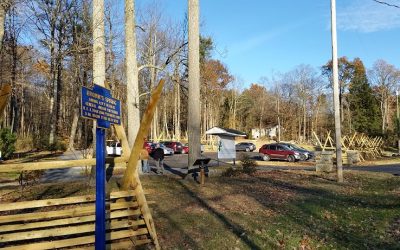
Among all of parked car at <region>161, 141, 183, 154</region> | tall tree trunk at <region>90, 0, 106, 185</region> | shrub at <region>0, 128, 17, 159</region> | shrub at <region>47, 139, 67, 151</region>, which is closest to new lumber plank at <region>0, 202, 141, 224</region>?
tall tree trunk at <region>90, 0, 106, 185</region>

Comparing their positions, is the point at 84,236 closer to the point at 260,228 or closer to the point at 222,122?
the point at 260,228

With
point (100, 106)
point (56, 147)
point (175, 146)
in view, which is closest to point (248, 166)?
point (100, 106)

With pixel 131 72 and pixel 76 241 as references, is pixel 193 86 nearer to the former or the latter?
pixel 131 72

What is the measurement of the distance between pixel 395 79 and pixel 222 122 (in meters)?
40.2

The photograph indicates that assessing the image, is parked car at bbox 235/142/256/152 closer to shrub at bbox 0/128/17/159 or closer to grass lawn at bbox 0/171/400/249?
shrub at bbox 0/128/17/159

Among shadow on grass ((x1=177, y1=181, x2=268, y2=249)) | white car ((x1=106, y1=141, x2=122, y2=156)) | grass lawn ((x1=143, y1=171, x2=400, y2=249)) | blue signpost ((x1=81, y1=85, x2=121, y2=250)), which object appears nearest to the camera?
blue signpost ((x1=81, y1=85, x2=121, y2=250))

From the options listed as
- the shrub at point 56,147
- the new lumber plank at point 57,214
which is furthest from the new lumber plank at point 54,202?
the shrub at point 56,147

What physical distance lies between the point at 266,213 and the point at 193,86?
9.12 meters

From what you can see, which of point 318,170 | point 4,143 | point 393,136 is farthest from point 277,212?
point 393,136

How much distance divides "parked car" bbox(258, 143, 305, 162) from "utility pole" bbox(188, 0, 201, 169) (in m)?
21.1

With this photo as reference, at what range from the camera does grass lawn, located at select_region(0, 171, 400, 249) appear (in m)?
7.26

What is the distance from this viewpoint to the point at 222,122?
263 ft

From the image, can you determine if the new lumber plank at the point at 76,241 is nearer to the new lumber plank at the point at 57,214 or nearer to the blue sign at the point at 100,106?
the new lumber plank at the point at 57,214

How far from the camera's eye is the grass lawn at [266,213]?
7261 mm
